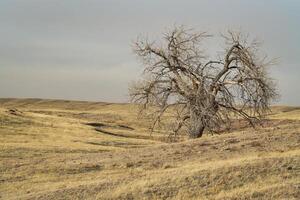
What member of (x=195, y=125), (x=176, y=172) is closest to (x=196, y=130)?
(x=195, y=125)

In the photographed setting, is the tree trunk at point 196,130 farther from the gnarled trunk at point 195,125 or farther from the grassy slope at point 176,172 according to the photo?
the grassy slope at point 176,172

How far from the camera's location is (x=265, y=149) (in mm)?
23547

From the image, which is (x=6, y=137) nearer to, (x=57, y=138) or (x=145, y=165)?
(x=57, y=138)

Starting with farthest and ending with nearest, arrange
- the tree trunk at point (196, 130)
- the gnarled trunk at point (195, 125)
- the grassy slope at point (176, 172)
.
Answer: the tree trunk at point (196, 130) → the gnarled trunk at point (195, 125) → the grassy slope at point (176, 172)

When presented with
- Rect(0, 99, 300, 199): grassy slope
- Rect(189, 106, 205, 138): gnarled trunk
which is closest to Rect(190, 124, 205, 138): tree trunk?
Rect(189, 106, 205, 138): gnarled trunk

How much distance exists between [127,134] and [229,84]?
30.7 metres

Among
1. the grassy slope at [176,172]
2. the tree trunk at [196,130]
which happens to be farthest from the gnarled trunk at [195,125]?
the grassy slope at [176,172]

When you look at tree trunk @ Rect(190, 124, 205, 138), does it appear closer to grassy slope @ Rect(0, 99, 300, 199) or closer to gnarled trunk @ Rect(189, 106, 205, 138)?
gnarled trunk @ Rect(189, 106, 205, 138)

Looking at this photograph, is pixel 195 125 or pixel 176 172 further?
pixel 195 125

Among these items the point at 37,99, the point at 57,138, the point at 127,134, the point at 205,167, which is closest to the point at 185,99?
the point at 57,138

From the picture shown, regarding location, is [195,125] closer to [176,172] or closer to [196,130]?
[196,130]

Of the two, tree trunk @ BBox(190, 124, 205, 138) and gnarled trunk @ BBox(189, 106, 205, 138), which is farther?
→ tree trunk @ BBox(190, 124, 205, 138)

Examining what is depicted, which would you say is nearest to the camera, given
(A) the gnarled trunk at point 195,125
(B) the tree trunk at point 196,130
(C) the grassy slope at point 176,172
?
(C) the grassy slope at point 176,172

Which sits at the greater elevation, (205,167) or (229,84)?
(229,84)
